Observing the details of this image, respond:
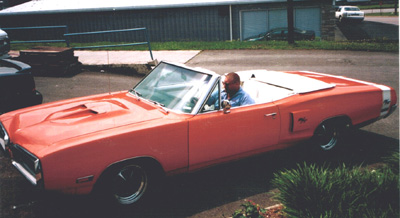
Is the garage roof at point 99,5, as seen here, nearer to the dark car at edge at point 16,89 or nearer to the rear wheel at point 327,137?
the dark car at edge at point 16,89

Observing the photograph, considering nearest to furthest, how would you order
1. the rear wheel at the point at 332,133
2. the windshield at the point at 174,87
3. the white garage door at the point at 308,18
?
the windshield at the point at 174,87 < the rear wheel at the point at 332,133 < the white garage door at the point at 308,18

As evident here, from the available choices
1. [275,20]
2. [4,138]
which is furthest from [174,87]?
[275,20]

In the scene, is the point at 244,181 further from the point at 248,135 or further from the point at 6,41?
the point at 6,41

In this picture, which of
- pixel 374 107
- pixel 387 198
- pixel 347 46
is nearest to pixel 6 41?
pixel 374 107

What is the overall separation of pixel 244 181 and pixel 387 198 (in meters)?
1.67

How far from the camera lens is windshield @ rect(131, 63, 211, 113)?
431 centimetres

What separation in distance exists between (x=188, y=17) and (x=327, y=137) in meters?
19.2

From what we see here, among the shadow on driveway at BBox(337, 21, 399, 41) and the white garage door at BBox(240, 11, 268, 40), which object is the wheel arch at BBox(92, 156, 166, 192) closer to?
the shadow on driveway at BBox(337, 21, 399, 41)

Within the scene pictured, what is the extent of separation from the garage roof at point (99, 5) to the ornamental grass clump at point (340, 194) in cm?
1976

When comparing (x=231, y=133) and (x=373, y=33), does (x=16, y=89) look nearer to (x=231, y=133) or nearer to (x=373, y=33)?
(x=231, y=133)

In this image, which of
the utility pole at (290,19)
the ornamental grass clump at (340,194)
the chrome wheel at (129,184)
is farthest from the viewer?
the utility pole at (290,19)

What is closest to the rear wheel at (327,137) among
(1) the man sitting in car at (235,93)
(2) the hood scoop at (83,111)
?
(1) the man sitting in car at (235,93)

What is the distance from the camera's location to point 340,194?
3.49 metres

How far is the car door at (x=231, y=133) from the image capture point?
4125 millimetres
